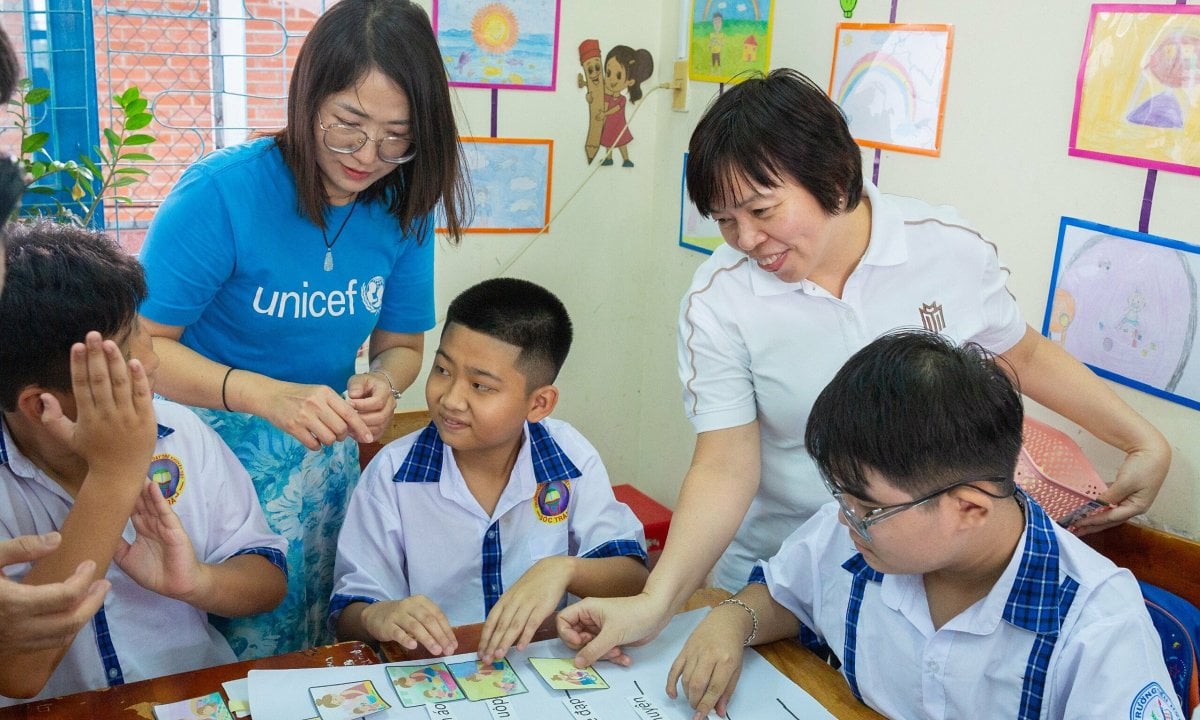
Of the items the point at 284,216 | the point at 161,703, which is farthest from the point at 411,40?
the point at 161,703

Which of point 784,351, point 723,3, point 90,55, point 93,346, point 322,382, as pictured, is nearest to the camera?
point 93,346

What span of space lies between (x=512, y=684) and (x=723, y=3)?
2.19m

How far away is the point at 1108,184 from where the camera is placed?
1.89m

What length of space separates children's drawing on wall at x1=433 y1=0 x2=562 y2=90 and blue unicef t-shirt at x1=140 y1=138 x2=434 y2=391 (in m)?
1.26

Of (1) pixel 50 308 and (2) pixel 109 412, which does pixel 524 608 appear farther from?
(1) pixel 50 308

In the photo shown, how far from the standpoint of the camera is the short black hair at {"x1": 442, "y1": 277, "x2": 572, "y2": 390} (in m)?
1.77

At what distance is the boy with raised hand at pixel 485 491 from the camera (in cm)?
168

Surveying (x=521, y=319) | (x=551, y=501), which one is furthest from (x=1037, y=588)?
(x=521, y=319)

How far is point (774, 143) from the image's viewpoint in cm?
137

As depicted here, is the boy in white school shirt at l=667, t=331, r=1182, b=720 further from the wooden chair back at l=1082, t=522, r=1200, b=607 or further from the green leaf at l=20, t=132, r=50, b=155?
the green leaf at l=20, t=132, r=50, b=155

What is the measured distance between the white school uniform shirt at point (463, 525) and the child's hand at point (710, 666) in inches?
14.2

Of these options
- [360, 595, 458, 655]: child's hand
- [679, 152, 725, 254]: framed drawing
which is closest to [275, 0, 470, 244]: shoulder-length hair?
[360, 595, 458, 655]: child's hand

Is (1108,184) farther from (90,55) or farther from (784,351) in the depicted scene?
(90,55)

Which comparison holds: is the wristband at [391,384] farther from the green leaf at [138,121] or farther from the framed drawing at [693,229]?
the framed drawing at [693,229]
